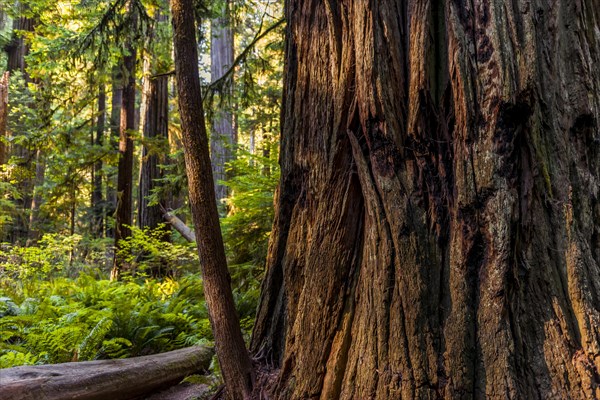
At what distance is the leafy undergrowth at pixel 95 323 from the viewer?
4453 millimetres

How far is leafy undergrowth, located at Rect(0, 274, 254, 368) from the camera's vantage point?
445 centimetres

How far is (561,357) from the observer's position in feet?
6.86

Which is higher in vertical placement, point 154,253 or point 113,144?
point 113,144

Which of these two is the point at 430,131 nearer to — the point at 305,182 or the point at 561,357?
the point at 305,182

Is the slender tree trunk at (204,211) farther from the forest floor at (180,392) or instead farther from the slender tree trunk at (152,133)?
the slender tree trunk at (152,133)

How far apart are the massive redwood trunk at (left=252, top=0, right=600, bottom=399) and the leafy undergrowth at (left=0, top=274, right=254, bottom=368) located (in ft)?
9.33

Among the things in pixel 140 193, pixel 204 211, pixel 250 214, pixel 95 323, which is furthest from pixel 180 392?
pixel 140 193

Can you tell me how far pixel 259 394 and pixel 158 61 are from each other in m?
8.77

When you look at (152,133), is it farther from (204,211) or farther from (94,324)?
(204,211)

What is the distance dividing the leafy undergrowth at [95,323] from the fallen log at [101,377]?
46cm

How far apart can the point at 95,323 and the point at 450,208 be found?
4.76 metres

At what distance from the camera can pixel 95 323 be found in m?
5.30

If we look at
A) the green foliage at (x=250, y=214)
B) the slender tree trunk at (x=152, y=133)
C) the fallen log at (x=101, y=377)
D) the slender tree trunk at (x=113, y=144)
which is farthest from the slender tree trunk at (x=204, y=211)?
the slender tree trunk at (x=113, y=144)

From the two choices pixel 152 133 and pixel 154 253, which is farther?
pixel 152 133
